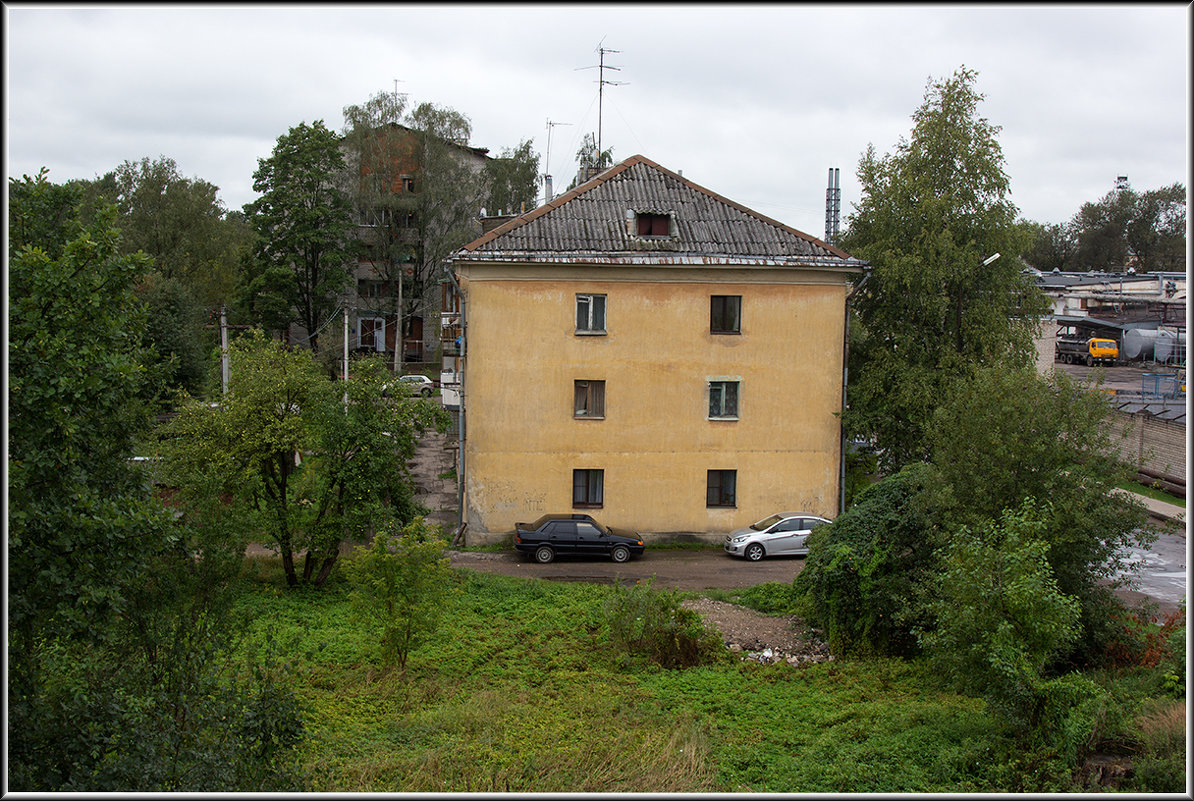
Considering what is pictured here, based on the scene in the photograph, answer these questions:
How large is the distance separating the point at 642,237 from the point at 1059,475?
545 inches

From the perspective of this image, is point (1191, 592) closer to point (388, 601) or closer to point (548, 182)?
point (388, 601)

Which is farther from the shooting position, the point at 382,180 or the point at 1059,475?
the point at 382,180

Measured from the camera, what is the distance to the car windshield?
2458 cm

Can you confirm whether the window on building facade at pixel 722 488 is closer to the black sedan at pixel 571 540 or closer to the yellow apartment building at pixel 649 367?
the yellow apartment building at pixel 649 367

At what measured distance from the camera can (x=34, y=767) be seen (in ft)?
26.4

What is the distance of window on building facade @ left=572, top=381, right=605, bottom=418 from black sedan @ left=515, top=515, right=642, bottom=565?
322cm

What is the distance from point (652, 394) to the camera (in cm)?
2522

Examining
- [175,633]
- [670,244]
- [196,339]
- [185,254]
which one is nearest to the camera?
[175,633]

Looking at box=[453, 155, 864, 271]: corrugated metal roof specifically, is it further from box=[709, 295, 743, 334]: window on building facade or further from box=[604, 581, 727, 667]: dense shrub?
box=[604, 581, 727, 667]: dense shrub

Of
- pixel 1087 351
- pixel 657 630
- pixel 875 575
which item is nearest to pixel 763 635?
pixel 875 575

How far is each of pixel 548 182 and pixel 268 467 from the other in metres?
17.7

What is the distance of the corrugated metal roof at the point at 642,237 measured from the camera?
2444cm

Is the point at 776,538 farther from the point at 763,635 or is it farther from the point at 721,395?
the point at 763,635

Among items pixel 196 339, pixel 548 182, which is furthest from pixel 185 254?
pixel 548 182
